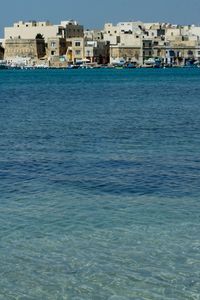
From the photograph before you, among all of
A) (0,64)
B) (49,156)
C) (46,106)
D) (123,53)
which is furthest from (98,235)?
(0,64)

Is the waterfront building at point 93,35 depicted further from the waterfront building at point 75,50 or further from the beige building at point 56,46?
the beige building at point 56,46

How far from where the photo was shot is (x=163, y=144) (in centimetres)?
1709

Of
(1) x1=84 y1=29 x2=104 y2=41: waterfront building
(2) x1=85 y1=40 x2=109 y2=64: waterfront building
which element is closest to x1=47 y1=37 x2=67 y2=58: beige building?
(2) x1=85 y1=40 x2=109 y2=64: waterfront building

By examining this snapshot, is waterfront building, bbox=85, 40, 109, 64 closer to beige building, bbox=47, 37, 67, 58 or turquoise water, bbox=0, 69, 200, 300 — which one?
beige building, bbox=47, 37, 67, 58

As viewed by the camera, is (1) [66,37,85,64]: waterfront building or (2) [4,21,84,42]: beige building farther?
(2) [4,21,84,42]: beige building

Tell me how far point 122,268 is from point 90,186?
4.19 meters

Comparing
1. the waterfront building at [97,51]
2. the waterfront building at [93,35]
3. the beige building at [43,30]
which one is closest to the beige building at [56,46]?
the beige building at [43,30]

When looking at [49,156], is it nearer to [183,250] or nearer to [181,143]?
[181,143]

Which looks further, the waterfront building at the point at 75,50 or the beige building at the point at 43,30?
the beige building at the point at 43,30

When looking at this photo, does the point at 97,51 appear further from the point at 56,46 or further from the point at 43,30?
the point at 43,30

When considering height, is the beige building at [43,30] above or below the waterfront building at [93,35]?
above

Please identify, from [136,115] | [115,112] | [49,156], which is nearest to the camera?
[49,156]

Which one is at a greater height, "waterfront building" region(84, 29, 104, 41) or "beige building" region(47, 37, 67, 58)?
"waterfront building" region(84, 29, 104, 41)

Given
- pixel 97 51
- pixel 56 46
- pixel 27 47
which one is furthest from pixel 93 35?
pixel 27 47
